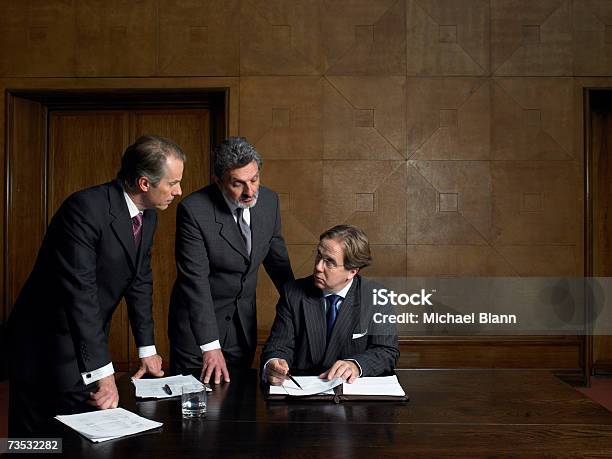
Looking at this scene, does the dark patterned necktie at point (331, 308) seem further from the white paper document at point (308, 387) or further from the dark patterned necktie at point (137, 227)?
the dark patterned necktie at point (137, 227)

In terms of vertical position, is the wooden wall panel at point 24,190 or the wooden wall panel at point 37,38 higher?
the wooden wall panel at point 37,38

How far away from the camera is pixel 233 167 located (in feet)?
9.56

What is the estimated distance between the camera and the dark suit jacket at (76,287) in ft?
7.58

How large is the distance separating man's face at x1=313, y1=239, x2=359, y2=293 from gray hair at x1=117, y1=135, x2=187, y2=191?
77 cm

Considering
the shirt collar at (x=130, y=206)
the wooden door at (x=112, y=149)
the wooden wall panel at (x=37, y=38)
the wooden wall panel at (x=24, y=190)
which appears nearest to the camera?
the shirt collar at (x=130, y=206)

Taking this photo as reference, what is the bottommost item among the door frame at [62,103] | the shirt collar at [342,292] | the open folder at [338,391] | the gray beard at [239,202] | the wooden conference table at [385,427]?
the wooden conference table at [385,427]

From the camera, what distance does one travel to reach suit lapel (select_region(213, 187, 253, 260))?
3.07m

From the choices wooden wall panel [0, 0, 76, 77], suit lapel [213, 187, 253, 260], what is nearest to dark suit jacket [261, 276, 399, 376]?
suit lapel [213, 187, 253, 260]

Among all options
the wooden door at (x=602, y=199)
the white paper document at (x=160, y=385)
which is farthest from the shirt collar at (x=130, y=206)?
the wooden door at (x=602, y=199)

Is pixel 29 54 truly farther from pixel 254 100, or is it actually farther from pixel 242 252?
pixel 242 252

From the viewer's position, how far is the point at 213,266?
3096 millimetres

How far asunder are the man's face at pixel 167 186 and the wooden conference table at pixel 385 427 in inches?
26.6

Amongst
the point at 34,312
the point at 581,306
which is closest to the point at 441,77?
the point at 581,306

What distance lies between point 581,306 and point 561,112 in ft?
4.82
